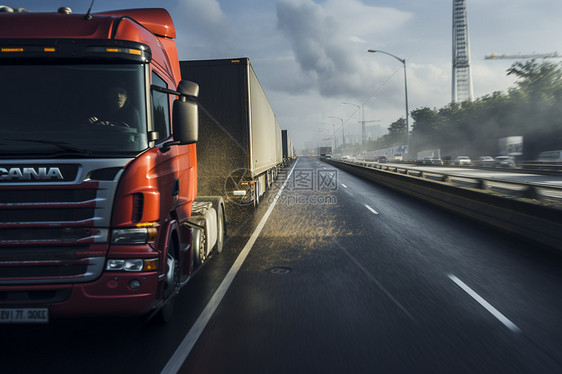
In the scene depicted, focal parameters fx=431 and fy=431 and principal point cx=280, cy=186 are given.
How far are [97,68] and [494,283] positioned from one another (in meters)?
5.71

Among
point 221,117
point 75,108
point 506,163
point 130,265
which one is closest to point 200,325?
point 130,265

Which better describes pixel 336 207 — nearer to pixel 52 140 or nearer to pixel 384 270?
pixel 384 270

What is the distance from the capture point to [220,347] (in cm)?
401

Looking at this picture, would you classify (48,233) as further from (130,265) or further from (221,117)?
(221,117)

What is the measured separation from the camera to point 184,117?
465 centimetres

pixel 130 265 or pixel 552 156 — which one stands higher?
pixel 552 156

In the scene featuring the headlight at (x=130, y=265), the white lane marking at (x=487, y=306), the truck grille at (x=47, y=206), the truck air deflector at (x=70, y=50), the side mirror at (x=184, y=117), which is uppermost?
the truck air deflector at (x=70, y=50)

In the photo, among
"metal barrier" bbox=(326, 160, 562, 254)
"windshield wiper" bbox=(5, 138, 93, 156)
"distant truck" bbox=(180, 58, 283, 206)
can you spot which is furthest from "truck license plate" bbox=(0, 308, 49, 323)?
"metal barrier" bbox=(326, 160, 562, 254)

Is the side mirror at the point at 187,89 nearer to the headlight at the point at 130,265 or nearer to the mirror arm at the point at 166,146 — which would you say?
the mirror arm at the point at 166,146

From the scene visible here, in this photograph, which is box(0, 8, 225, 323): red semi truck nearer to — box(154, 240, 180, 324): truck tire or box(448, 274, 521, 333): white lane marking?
box(154, 240, 180, 324): truck tire

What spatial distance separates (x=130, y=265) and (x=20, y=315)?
0.98 metres

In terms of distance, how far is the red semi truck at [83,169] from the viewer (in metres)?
3.72

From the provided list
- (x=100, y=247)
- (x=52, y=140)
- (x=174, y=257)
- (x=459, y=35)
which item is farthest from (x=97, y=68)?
(x=459, y=35)

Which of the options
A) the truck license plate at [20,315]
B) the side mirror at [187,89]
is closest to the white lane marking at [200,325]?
the truck license plate at [20,315]
